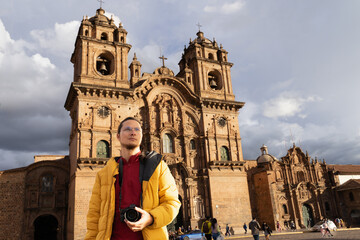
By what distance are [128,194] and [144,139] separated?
2118cm

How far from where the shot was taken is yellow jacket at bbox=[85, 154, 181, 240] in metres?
2.66

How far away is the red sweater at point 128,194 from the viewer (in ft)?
8.86

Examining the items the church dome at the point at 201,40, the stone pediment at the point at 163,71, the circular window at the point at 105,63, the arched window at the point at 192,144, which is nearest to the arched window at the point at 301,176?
the arched window at the point at 192,144

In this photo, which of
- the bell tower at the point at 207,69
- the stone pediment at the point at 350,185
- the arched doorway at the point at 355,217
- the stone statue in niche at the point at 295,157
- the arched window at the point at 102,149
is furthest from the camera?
the stone statue in niche at the point at 295,157

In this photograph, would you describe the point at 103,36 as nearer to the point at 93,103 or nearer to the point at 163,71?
the point at 163,71

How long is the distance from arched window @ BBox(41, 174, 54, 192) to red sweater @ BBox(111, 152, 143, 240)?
2247 centimetres

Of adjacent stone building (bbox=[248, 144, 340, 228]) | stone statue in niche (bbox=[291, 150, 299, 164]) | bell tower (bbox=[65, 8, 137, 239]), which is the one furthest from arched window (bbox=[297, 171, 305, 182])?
bell tower (bbox=[65, 8, 137, 239])

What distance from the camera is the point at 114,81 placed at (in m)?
24.2

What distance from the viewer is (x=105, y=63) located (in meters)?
26.0

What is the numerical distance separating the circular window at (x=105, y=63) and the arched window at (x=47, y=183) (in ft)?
32.1

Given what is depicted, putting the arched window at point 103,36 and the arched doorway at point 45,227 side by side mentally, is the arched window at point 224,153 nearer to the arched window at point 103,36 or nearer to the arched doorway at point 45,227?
the arched window at point 103,36

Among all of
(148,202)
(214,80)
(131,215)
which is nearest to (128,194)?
(148,202)

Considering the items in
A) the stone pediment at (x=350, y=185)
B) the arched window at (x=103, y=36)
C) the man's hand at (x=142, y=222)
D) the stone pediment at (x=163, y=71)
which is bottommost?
the man's hand at (x=142, y=222)

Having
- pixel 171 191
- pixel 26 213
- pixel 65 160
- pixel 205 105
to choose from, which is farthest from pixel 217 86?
pixel 171 191
